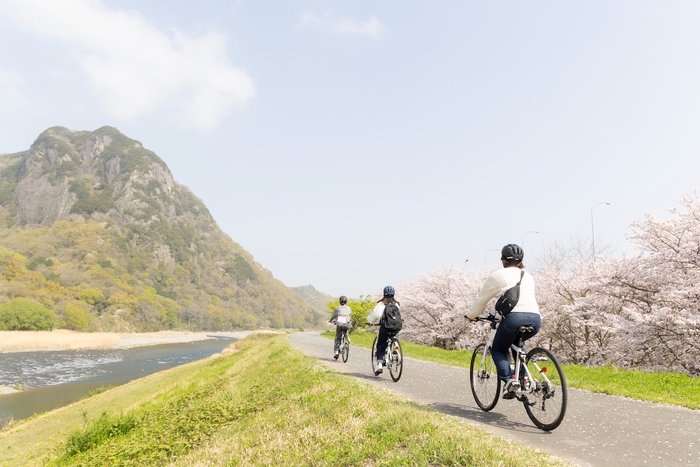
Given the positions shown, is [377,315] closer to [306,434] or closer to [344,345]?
[306,434]

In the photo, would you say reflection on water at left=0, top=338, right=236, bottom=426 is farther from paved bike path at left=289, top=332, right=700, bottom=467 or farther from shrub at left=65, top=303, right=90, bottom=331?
shrub at left=65, top=303, right=90, bottom=331

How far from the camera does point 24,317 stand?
90.3 meters

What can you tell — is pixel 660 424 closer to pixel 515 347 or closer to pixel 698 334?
pixel 515 347

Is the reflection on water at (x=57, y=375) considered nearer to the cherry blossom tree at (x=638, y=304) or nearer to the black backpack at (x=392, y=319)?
the black backpack at (x=392, y=319)

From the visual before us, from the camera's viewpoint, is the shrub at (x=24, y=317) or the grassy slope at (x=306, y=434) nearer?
the grassy slope at (x=306, y=434)

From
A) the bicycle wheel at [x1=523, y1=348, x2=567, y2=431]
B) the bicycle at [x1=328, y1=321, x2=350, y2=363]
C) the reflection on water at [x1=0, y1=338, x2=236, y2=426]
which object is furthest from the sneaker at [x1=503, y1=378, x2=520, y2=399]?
the reflection on water at [x1=0, y1=338, x2=236, y2=426]

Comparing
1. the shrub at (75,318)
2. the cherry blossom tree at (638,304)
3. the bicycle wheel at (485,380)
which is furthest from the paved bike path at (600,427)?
the shrub at (75,318)

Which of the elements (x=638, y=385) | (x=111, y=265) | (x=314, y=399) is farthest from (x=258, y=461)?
(x=111, y=265)

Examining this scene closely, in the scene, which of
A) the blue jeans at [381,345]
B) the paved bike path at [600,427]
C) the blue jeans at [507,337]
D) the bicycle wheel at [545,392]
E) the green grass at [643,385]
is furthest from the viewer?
the blue jeans at [381,345]

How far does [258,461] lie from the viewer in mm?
5422

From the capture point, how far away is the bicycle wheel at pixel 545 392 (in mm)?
5410

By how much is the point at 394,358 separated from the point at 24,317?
105064mm

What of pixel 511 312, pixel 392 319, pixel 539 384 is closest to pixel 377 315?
pixel 392 319

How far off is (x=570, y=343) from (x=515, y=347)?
18554 mm
